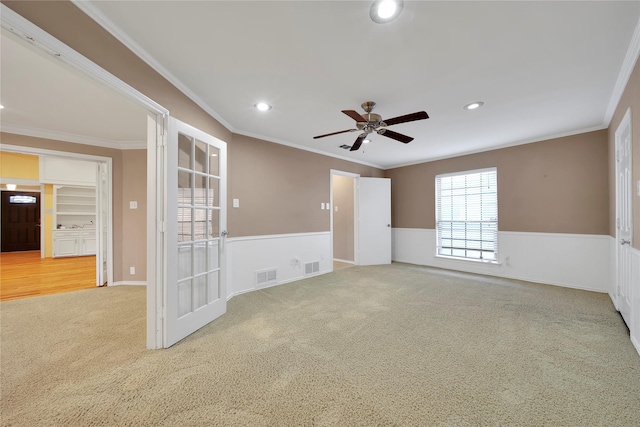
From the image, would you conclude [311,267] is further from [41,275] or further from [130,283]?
[41,275]

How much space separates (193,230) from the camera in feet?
8.12

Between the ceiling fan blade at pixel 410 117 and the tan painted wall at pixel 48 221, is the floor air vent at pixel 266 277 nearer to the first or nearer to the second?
the ceiling fan blade at pixel 410 117

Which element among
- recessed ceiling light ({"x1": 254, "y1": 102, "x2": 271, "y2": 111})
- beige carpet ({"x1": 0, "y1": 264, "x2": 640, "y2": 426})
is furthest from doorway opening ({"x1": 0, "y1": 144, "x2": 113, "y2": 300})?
recessed ceiling light ({"x1": 254, "y1": 102, "x2": 271, "y2": 111})

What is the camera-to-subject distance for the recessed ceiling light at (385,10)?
1.46 metres

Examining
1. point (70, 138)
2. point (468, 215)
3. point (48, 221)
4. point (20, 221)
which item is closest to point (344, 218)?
point (468, 215)

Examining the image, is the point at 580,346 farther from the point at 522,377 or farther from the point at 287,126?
the point at 287,126

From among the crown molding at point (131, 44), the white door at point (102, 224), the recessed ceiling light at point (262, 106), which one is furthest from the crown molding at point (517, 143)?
the white door at point (102, 224)

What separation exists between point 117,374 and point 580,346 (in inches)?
147

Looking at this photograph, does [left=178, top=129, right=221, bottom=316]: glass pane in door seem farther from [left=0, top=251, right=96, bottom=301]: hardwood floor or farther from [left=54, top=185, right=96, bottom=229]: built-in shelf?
[left=54, top=185, right=96, bottom=229]: built-in shelf

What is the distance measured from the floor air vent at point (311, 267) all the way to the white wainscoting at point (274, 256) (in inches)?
2.0

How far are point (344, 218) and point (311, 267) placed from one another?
1.92 metres

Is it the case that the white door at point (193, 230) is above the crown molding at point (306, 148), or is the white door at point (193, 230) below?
below

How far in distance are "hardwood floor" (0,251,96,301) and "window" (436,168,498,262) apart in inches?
263

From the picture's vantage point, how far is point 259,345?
218 cm
